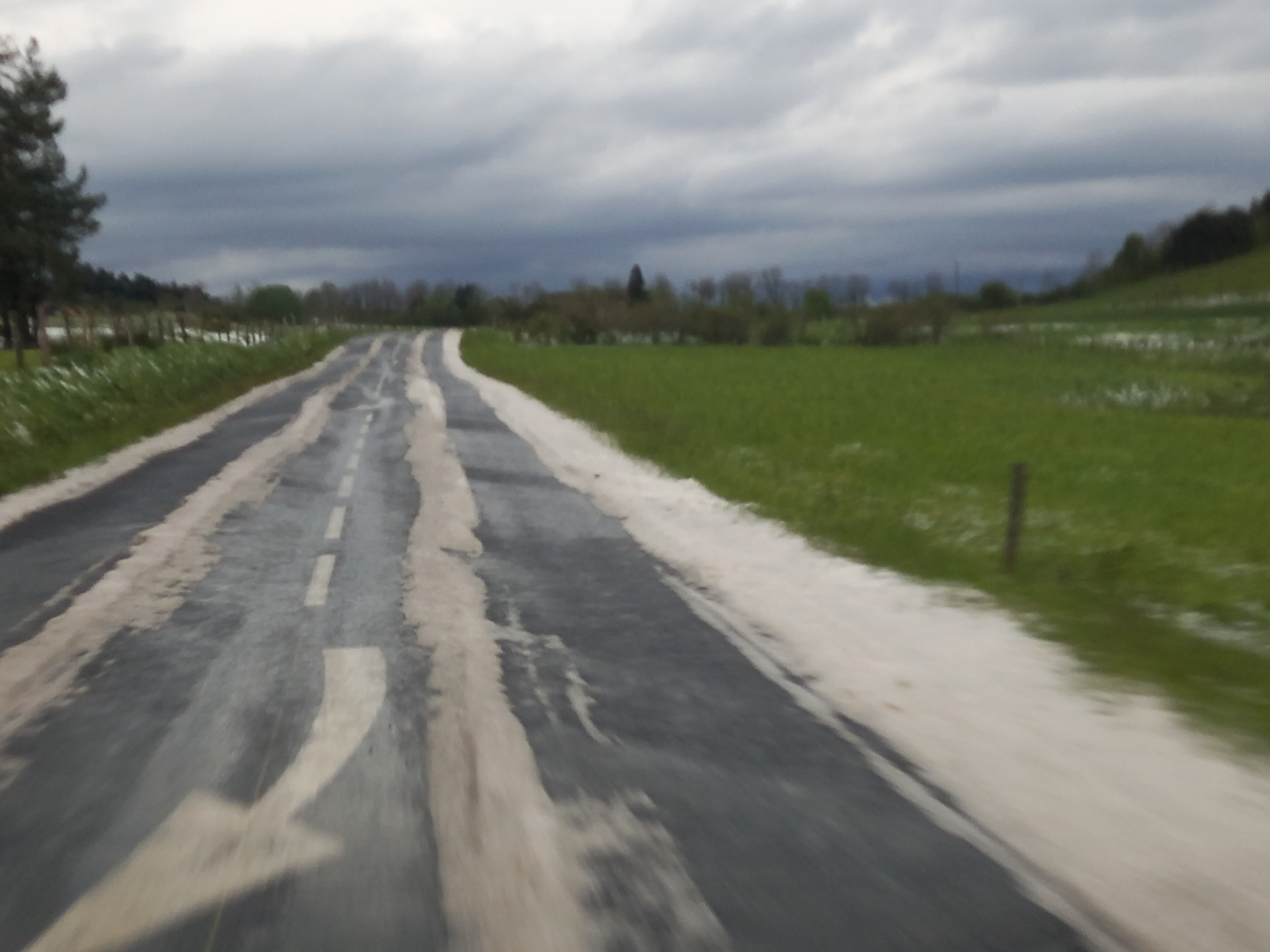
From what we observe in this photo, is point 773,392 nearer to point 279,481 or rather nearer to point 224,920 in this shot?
point 279,481

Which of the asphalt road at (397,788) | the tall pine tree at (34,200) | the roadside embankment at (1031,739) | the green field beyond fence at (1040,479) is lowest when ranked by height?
the green field beyond fence at (1040,479)

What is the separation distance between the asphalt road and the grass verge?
7759 mm

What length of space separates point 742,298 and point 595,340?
1162cm

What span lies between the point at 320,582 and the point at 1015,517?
6.20 m

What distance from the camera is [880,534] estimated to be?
1109 cm

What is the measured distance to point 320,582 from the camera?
8.77 metres

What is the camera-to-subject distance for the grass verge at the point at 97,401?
16266mm

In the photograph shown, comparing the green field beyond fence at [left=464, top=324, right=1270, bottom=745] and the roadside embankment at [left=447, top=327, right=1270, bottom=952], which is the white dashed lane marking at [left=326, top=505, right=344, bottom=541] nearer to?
the roadside embankment at [left=447, top=327, right=1270, bottom=952]

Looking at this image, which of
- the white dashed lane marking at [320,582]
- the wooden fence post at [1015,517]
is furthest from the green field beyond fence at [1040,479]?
the white dashed lane marking at [320,582]

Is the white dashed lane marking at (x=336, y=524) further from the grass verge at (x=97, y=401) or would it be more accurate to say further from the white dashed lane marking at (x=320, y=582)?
the grass verge at (x=97, y=401)

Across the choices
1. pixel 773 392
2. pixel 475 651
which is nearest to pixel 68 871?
pixel 475 651

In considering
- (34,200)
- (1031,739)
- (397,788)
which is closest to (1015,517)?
(1031,739)

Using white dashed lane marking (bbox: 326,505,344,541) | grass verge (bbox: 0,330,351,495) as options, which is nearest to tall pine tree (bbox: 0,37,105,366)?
grass verge (bbox: 0,330,351,495)

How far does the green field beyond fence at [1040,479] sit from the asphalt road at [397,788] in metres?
2.53
